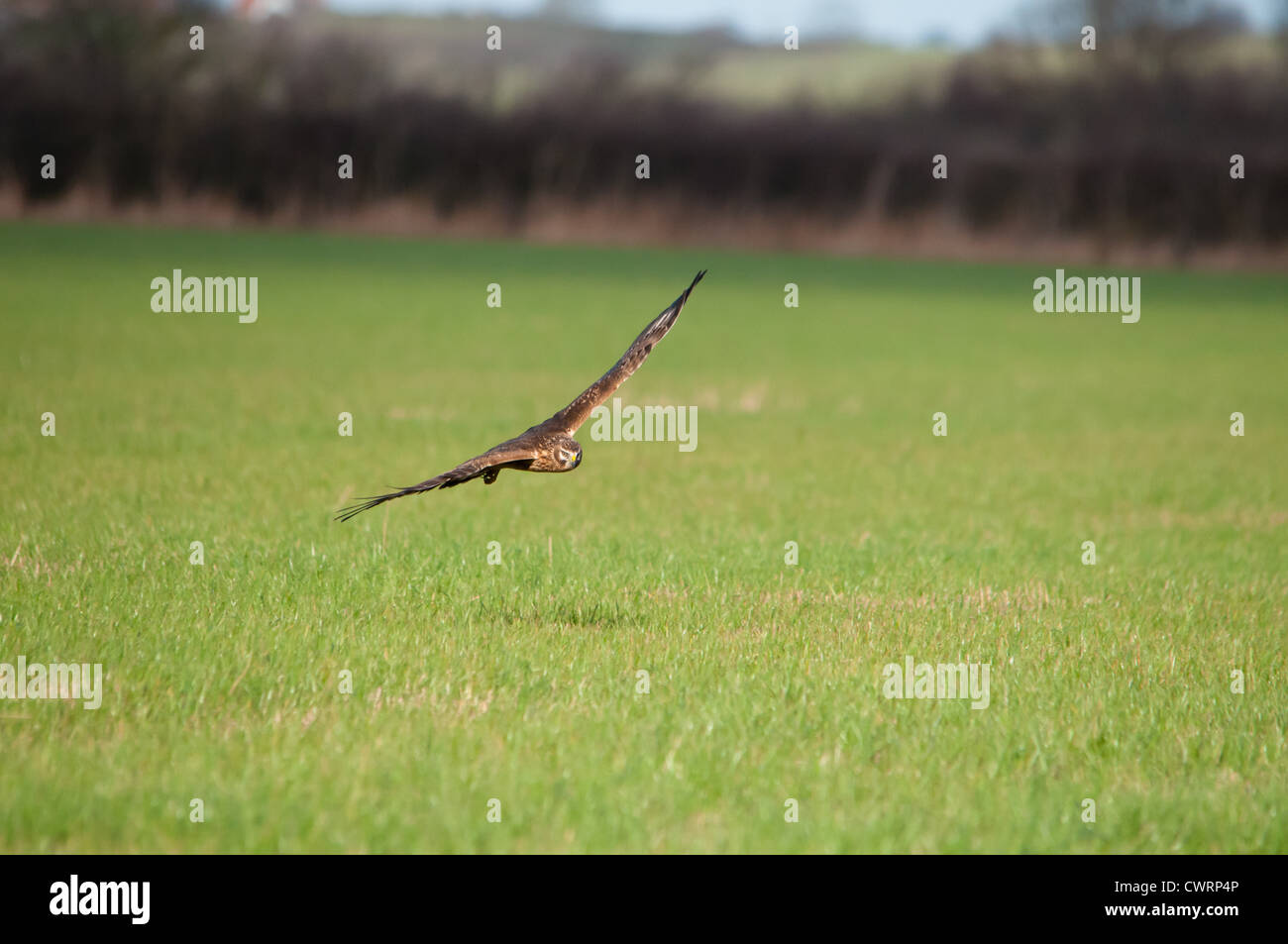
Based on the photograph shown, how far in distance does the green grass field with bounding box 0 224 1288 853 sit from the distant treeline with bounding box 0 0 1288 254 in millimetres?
27450

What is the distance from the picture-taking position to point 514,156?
51.4m

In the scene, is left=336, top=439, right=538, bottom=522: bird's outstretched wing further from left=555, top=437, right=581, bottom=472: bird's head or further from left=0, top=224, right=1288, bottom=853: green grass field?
left=0, top=224, right=1288, bottom=853: green grass field

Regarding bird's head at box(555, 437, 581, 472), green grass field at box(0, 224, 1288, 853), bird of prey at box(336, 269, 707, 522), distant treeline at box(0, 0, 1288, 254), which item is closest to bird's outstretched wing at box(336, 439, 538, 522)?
bird of prey at box(336, 269, 707, 522)

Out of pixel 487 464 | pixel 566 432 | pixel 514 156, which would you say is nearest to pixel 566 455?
pixel 566 432

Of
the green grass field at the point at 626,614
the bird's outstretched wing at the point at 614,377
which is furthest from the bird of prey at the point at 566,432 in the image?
the green grass field at the point at 626,614

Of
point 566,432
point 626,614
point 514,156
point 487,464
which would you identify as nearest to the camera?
point 487,464

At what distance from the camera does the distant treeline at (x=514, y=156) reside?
47719 millimetres

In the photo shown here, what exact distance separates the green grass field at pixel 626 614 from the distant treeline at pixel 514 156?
27.5 m

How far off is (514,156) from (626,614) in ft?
147

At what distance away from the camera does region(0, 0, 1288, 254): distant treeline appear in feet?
157

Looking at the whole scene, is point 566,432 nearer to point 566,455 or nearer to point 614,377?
point 566,455

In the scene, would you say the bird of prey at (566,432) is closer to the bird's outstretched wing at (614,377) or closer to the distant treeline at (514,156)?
the bird's outstretched wing at (614,377)
